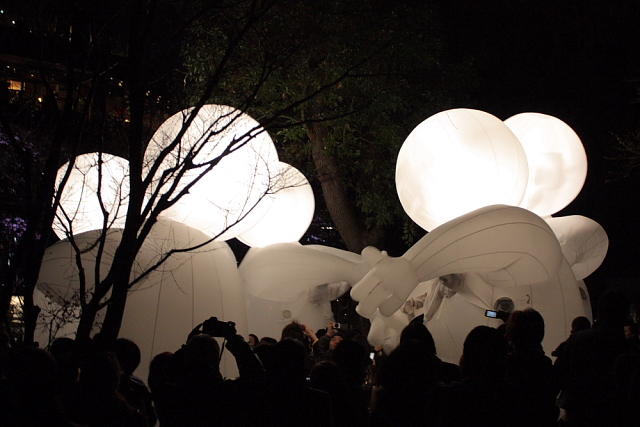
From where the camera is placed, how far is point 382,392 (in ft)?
9.45

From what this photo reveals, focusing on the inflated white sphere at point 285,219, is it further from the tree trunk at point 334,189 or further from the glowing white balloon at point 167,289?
the tree trunk at point 334,189

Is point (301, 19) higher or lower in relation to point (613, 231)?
higher

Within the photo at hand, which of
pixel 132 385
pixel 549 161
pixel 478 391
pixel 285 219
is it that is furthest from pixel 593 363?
pixel 285 219

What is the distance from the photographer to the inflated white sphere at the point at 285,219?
25.2ft

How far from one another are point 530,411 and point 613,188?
13.9m

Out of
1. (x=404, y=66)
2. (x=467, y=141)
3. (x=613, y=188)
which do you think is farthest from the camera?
(x=613, y=188)

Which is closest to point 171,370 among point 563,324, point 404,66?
point 563,324

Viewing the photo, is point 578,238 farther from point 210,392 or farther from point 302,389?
point 210,392

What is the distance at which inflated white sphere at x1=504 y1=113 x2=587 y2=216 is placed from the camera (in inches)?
288

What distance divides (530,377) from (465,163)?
328 centimetres

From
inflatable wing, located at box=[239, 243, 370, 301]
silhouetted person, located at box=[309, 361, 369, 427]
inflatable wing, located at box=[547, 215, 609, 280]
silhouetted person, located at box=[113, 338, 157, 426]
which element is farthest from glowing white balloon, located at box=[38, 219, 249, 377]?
inflatable wing, located at box=[547, 215, 609, 280]

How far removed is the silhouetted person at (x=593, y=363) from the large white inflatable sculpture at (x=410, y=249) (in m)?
1.89

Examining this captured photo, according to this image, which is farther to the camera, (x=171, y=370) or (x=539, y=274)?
(x=539, y=274)

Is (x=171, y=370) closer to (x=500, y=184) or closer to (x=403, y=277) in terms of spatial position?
(x=403, y=277)
